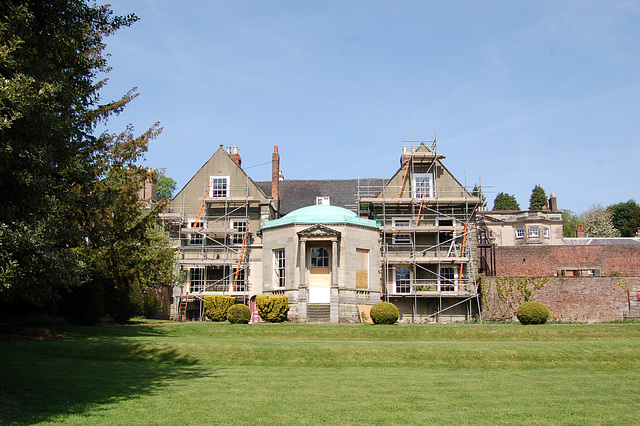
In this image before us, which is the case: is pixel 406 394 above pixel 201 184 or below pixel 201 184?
below

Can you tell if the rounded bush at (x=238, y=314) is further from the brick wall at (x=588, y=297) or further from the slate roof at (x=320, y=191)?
the brick wall at (x=588, y=297)

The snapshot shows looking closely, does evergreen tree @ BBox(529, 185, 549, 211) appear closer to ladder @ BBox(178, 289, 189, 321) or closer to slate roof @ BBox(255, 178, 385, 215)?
slate roof @ BBox(255, 178, 385, 215)

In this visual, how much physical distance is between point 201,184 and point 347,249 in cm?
1286

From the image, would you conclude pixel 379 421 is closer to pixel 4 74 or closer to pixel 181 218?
pixel 4 74

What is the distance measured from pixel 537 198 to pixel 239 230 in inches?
2696

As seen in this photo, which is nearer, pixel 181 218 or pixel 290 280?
pixel 290 280

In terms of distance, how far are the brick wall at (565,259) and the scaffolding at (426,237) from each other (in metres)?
5.03

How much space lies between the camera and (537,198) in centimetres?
9462

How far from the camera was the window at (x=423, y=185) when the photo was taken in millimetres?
39625

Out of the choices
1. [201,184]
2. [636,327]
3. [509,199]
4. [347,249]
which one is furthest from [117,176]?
[509,199]

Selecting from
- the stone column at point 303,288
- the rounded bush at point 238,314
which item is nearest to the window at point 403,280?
the stone column at point 303,288

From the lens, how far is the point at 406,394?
12445 mm

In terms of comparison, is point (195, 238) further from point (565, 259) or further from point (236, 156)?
point (565, 259)

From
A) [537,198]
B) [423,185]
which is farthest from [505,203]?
[423,185]
